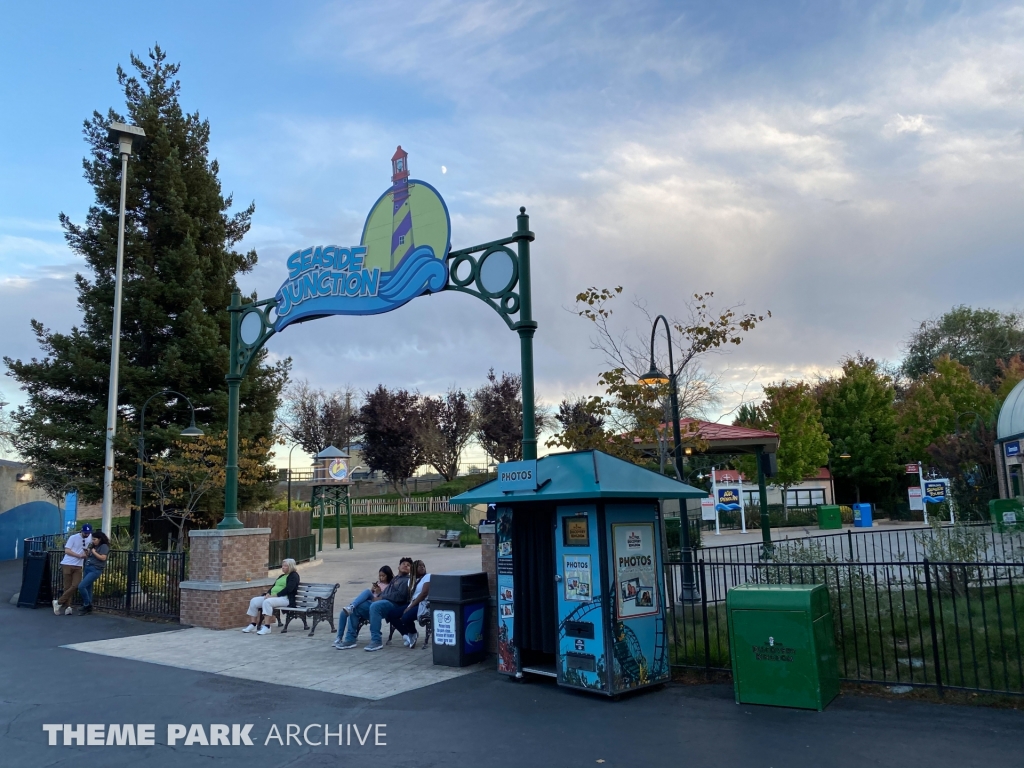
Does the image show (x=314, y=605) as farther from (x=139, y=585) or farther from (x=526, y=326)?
(x=526, y=326)

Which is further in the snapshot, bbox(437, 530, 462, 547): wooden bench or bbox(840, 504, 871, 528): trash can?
bbox(840, 504, 871, 528): trash can

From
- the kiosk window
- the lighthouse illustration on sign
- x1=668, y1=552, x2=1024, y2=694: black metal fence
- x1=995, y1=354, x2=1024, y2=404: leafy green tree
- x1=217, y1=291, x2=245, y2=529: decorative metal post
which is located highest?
x1=995, y1=354, x2=1024, y2=404: leafy green tree

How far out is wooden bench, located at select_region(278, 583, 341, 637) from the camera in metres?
12.3

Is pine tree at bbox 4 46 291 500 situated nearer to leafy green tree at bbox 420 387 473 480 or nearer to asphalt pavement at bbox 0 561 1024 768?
asphalt pavement at bbox 0 561 1024 768

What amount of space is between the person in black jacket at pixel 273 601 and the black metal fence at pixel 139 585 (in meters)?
2.00

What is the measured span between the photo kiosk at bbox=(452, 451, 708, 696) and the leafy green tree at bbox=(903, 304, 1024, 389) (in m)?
55.3

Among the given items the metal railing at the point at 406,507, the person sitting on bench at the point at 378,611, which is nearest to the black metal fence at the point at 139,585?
the person sitting on bench at the point at 378,611

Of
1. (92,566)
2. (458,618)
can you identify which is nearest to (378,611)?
(458,618)

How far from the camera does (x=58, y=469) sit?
24.2 meters

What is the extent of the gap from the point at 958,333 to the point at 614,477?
62.5 meters

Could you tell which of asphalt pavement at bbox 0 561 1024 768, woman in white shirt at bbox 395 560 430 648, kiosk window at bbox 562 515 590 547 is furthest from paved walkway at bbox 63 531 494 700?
kiosk window at bbox 562 515 590 547

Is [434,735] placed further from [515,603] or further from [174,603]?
[174,603]

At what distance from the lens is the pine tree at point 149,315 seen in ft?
79.0

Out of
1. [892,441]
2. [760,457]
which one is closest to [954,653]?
[760,457]
